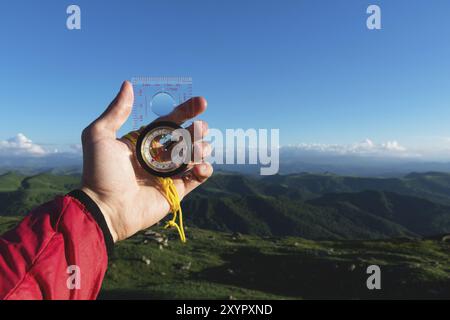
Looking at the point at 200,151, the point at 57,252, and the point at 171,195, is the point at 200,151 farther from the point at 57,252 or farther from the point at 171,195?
the point at 57,252

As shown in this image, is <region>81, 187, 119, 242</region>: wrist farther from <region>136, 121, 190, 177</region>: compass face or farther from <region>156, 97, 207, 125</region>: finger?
<region>156, 97, 207, 125</region>: finger

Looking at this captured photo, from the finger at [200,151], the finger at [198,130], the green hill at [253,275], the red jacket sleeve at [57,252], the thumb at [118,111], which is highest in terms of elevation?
the thumb at [118,111]

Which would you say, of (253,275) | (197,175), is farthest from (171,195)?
(253,275)

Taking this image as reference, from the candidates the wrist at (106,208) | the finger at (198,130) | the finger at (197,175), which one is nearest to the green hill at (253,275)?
the finger at (197,175)

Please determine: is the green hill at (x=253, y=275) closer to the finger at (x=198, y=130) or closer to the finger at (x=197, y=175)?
the finger at (x=197, y=175)

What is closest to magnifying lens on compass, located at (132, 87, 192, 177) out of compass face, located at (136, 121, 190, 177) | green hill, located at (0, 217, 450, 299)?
compass face, located at (136, 121, 190, 177)
